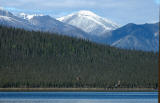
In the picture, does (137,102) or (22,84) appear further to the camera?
(22,84)

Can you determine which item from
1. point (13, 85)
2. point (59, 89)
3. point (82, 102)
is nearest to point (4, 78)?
point (13, 85)

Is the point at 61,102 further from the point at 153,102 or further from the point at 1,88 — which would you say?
the point at 1,88

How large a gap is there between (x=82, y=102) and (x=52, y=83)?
88303mm

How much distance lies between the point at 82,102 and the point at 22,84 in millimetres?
85722

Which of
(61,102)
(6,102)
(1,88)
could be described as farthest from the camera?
(1,88)

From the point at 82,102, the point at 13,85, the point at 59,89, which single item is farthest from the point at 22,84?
the point at 82,102

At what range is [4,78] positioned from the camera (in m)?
200

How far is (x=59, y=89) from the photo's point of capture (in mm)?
197875

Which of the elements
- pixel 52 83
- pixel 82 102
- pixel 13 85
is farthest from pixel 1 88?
pixel 82 102

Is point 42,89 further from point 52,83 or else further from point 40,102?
point 40,102

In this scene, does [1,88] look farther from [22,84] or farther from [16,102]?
[16,102]

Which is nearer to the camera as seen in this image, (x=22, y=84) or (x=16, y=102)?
(x=16, y=102)

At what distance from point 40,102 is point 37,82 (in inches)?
3556

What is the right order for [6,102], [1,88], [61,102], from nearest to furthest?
[6,102]
[61,102]
[1,88]
